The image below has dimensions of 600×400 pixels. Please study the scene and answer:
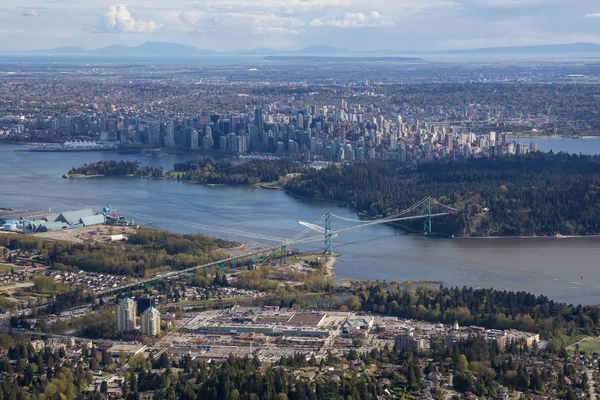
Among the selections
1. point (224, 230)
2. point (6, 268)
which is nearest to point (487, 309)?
point (224, 230)

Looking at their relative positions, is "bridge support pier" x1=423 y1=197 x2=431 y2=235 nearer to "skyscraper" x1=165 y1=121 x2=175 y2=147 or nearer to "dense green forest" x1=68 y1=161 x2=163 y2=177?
"dense green forest" x1=68 y1=161 x2=163 y2=177

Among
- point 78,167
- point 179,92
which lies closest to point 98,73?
point 179,92

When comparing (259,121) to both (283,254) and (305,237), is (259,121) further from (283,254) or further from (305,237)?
(283,254)

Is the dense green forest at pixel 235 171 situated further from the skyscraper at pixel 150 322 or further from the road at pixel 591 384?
the road at pixel 591 384

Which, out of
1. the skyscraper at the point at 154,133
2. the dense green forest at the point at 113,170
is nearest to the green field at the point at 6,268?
the dense green forest at the point at 113,170

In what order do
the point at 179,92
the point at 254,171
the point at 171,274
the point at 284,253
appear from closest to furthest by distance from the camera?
1. the point at 171,274
2. the point at 284,253
3. the point at 254,171
4. the point at 179,92

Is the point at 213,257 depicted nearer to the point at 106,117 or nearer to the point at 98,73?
the point at 106,117
